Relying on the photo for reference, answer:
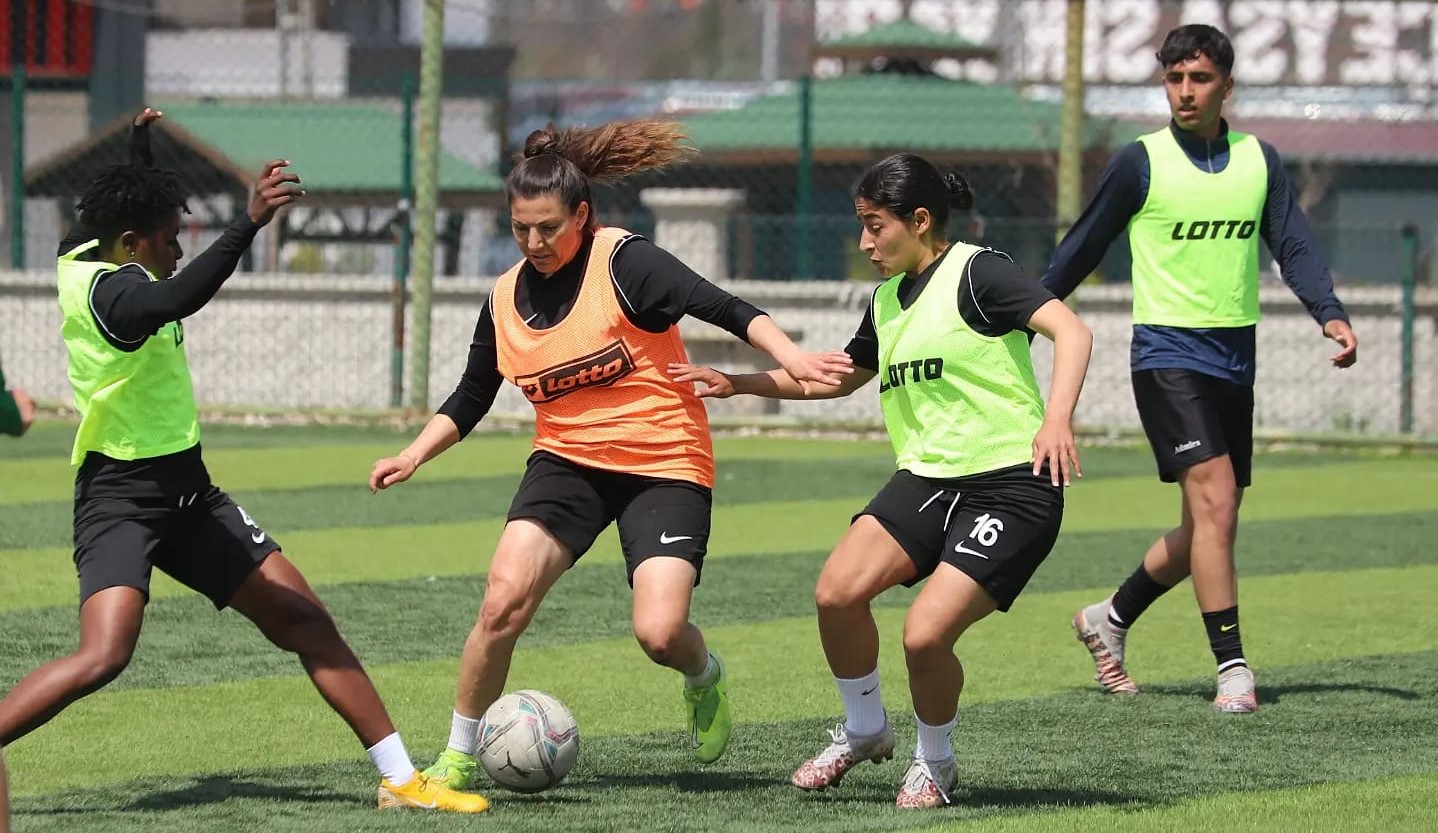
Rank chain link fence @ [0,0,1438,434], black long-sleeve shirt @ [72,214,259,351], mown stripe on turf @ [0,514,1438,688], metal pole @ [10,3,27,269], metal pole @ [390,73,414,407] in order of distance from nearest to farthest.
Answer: black long-sleeve shirt @ [72,214,259,351]
mown stripe on turf @ [0,514,1438,688]
metal pole @ [390,73,414,407]
chain link fence @ [0,0,1438,434]
metal pole @ [10,3,27,269]

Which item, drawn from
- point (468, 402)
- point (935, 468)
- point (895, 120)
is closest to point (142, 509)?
point (468, 402)

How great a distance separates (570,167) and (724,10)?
50.1 meters

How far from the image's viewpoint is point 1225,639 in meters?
7.04

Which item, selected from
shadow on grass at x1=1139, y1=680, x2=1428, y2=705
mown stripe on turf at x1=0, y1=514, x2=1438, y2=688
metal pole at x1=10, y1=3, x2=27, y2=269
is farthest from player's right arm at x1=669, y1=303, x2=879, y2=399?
metal pole at x1=10, y1=3, x2=27, y2=269

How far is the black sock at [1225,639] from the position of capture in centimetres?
701

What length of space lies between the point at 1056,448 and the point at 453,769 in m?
1.78

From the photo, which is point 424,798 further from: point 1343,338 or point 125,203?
point 1343,338

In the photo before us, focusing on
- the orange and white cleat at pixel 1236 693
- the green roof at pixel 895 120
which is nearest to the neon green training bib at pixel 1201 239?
the orange and white cleat at pixel 1236 693

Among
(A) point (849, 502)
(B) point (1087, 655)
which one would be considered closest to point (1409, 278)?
(A) point (849, 502)

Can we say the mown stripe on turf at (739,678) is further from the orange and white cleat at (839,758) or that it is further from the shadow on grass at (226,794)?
the orange and white cleat at (839,758)

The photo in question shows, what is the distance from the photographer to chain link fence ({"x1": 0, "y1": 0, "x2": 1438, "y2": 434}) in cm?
1719

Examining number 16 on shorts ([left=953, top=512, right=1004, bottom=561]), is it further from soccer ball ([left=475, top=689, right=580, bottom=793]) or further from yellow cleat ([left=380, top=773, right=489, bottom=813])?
yellow cleat ([left=380, top=773, right=489, bottom=813])

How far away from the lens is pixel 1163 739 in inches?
257

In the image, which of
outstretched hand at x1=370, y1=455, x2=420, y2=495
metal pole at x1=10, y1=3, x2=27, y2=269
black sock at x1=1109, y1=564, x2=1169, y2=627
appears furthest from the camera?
metal pole at x1=10, y1=3, x2=27, y2=269
